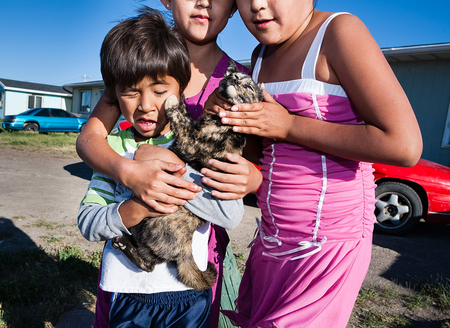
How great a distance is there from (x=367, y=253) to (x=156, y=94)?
4.60ft

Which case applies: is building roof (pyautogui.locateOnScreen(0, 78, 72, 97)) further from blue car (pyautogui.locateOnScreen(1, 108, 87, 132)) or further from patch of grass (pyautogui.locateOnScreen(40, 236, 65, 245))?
patch of grass (pyautogui.locateOnScreen(40, 236, 65, 245))

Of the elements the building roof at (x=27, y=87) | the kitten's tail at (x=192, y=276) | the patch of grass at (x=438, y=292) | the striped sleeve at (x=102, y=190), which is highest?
the building roof at (x=27, y=87)

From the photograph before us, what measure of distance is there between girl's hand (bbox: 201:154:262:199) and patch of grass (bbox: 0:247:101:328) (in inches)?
113

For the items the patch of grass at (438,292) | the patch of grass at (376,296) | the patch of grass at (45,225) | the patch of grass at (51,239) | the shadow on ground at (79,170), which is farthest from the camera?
the shadow on ground at (79,170)

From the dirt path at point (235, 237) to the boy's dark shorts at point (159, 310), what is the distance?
2.74m

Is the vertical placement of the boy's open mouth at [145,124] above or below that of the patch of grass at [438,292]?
above

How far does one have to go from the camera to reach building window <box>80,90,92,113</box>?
31.6 metres

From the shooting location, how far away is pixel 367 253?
5.26ft

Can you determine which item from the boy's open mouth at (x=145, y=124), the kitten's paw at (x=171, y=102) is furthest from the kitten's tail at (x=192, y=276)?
the kitten's paw at (x=171, y=102)

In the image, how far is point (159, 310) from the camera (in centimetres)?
175

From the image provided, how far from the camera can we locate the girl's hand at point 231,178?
1605 mm

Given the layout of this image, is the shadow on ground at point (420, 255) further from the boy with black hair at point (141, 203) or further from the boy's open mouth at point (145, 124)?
the boy's open mouth at point (145, 124)

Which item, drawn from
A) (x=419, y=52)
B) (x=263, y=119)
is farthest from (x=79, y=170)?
(x=419, y=52)

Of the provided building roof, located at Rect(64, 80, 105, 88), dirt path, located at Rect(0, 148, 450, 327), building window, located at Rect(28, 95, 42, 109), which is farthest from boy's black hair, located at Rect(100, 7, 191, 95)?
building window, located at Rect(28, 95, 42, 109)
